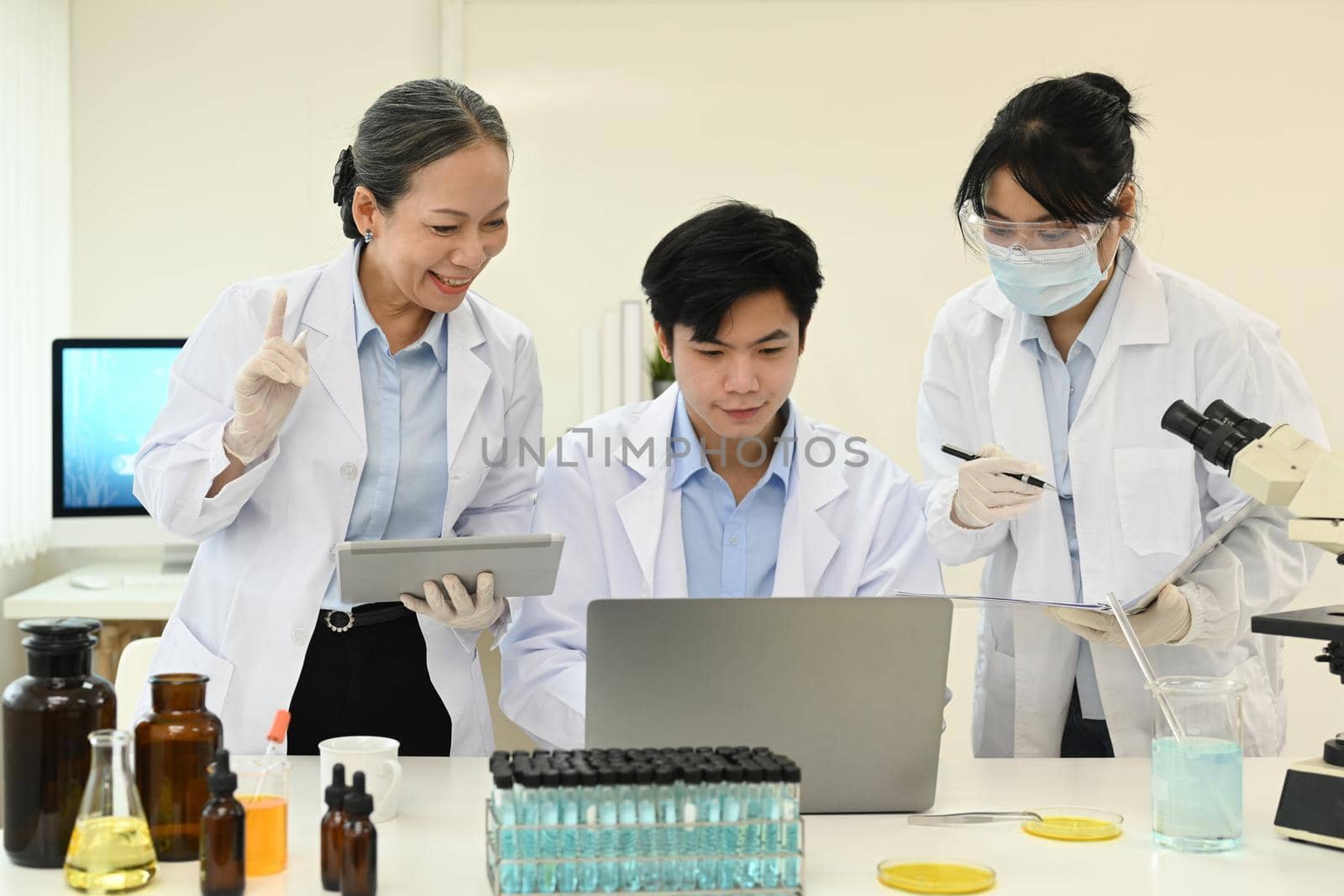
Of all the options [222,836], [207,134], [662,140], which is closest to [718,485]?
[222,836]

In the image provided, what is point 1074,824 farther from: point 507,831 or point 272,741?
point 272,741

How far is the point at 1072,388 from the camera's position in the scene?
208 centimetres

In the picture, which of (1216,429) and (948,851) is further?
(1216,429)

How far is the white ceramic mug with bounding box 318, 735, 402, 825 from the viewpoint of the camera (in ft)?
4.56

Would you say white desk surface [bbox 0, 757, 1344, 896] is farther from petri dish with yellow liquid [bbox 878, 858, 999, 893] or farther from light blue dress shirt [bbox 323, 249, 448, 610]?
light blue dress shirt [bbox 323, 249, 448, 610]

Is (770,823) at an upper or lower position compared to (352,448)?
lower

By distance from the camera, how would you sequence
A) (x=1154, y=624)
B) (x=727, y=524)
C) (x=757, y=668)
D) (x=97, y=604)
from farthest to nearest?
(x=97, y=604) → (x=727, y=524) → (x=1154, y=624) → (x=757, y=668)

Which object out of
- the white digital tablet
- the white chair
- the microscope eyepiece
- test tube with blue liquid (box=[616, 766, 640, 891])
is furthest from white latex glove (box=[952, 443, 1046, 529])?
the white chair

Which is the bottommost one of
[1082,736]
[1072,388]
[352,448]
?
[1082,736]

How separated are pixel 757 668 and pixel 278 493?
2.96ft

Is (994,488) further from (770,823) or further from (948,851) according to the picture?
(770,823)

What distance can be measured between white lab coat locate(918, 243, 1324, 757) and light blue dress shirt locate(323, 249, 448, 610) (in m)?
0.81

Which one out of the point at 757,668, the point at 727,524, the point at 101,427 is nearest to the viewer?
the point at 757,668

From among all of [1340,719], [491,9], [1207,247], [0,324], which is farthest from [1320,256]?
[0,324]
